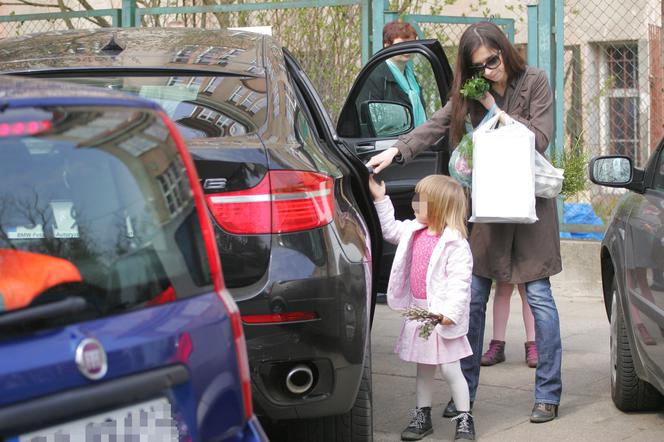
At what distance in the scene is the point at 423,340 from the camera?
529cm

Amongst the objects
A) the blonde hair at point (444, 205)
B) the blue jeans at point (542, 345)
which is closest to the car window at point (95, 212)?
the blonde hair at point (444, 205)

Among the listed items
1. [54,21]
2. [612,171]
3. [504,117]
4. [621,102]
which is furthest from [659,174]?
[54,21]

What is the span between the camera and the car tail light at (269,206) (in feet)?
13.4

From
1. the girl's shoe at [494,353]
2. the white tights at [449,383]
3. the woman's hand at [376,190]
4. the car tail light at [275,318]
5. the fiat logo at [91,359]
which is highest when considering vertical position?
the fiat logo at [91,359]

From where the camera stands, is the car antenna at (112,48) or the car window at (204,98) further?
the car antenna at (112,48)

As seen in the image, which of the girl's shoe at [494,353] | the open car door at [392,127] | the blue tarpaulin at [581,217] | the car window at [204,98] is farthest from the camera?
the blue tarpaulin at [581,217]

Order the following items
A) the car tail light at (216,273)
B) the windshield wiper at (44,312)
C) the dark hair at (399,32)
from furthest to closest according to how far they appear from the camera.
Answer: the dark hair at (399,32) < the car tail light at (216,273) < the windshield wiper at (44,312)

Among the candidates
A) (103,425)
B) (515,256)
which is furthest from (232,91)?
(103,425)

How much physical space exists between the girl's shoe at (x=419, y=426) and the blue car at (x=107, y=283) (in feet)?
8.31

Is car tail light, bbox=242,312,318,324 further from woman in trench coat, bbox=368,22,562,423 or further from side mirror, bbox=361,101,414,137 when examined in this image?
side mirror, bbox=361,101,414,137

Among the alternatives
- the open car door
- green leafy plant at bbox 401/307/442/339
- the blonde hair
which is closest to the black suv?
green leafy plant at bbox 401/307/442/339

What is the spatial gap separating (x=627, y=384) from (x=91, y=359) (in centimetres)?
384

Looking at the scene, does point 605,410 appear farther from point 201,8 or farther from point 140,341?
point 201,8

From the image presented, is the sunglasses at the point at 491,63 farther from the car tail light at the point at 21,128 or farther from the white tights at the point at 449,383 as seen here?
the car tail light at the point at 21,128
